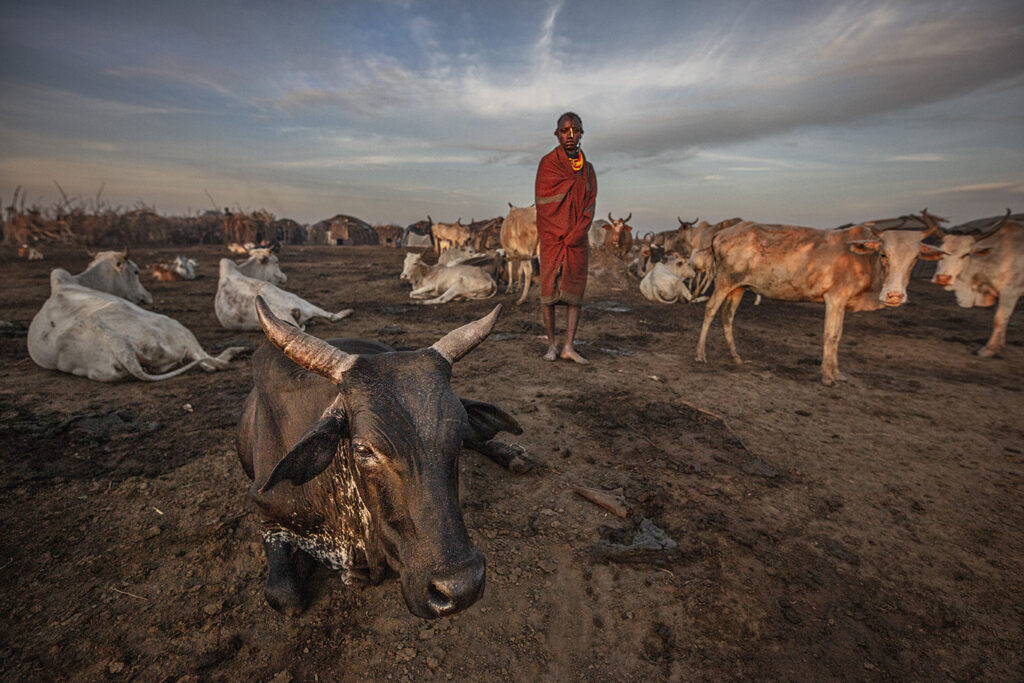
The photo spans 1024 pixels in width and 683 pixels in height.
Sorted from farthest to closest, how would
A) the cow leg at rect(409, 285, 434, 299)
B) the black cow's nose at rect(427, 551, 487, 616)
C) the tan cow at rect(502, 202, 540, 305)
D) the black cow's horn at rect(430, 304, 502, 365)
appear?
1. the cow leg at rect(409, 285, 434, 299)
2. the tan cow at rect(502, 202, 540, 305)
3. the black cow's horn at rect(430, 304, 502, 365)
4. the black cow's nose at rect(427, 551, 487, 616)

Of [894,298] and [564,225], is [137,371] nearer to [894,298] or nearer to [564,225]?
[564,225]

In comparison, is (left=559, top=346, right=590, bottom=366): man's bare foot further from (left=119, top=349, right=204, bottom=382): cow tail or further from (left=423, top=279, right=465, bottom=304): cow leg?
(left=423, top=279, right=465, bottom=304): cow leg

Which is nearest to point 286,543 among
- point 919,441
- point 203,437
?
point 203,437

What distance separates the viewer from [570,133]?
221 inches

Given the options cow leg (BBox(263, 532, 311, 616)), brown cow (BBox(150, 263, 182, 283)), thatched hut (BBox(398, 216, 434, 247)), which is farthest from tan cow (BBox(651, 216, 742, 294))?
thatched hut (BBox(398, 216, 434, 247))

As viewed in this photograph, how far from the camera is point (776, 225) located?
6109 millimetres

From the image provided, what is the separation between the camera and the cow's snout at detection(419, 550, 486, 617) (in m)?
1.59

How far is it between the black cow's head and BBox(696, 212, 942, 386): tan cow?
19.1 ft

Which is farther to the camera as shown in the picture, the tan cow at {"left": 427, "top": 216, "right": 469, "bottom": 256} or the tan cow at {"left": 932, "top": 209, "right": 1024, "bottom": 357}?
the tan cow at {"left": 427, "top": 216, "right": 469, "bottom": 256}

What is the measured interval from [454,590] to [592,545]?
1.35 metres

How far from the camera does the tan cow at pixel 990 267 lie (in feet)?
23.6

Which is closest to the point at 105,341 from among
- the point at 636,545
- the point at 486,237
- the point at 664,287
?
the point at 636,545

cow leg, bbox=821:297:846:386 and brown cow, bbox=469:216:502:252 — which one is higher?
brown cow, bbox=469:216:502:252

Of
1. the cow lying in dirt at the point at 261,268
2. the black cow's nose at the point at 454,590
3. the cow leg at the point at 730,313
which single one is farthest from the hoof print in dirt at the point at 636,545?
the cow lying in dirt at the point at 261,268
